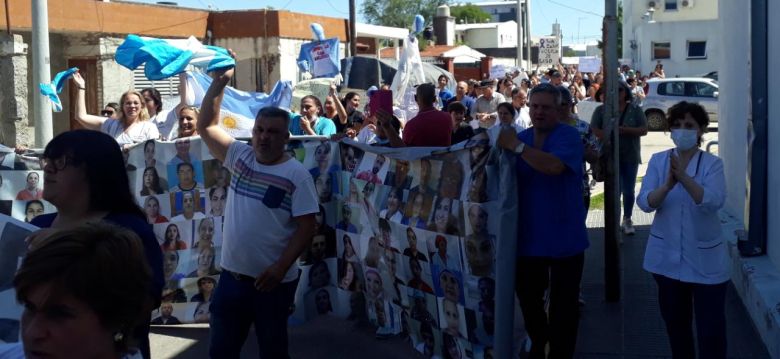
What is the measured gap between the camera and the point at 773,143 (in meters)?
6.74

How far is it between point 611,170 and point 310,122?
12.4ft

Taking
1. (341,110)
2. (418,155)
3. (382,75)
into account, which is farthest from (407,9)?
(418,155)

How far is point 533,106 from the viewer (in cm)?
539

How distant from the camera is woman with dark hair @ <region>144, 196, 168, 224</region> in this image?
23.4 feet

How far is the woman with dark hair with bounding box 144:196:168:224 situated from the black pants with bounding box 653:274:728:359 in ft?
12.3

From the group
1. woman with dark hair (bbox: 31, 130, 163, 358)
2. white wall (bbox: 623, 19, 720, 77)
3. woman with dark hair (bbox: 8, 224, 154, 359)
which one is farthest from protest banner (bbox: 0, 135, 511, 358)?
white wall (bbox: 623, 19, 720, 77)

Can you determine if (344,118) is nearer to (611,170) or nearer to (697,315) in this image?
(611,170)

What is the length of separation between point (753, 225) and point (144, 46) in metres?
4.79

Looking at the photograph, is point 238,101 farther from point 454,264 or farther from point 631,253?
point 454,264

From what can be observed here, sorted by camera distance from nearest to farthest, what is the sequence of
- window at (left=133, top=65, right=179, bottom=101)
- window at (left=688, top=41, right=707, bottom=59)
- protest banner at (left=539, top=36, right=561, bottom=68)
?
window at (left=133, top=65, right=179, bottom=101), protest banner at (left=539, top=36, right=561, bottom=68), window at (left=688, top=41, right=707, bottom=59)

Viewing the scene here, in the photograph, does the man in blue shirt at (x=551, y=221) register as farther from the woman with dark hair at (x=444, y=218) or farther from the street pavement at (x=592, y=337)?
the street pavement at (x=592, y=337)

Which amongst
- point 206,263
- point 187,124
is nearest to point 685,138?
point 206,263

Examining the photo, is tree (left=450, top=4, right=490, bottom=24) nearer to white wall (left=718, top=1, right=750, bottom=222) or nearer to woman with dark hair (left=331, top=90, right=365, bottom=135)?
woman with dark hair (left=331, top=90, right=365, bottom=135)

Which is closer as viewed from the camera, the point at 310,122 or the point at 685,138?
the point at 685,138
